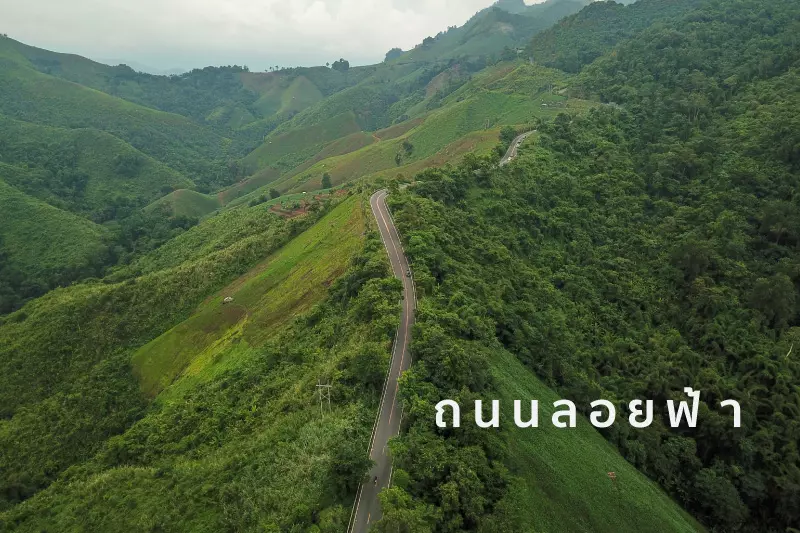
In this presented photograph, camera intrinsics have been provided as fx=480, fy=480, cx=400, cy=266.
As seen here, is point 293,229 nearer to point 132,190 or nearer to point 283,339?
point 283,339

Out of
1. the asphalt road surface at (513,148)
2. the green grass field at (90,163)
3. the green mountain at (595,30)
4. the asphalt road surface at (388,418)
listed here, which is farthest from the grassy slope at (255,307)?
the green mountain at (595,30)

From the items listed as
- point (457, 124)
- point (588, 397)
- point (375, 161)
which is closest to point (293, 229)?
point (588, 397)

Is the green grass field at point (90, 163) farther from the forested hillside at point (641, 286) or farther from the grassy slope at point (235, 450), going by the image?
the forested hillside at point (641, 286)

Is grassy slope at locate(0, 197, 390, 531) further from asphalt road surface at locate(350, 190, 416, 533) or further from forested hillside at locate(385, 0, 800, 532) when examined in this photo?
forested hillside at locate(385, 0, 800, 532)

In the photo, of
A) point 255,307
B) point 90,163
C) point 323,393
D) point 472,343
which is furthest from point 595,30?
point 90,163

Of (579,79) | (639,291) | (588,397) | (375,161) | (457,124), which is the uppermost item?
(579,79)

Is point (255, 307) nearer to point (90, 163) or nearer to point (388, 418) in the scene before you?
point (388, 418)

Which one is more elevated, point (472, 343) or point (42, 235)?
point (472, 343)
